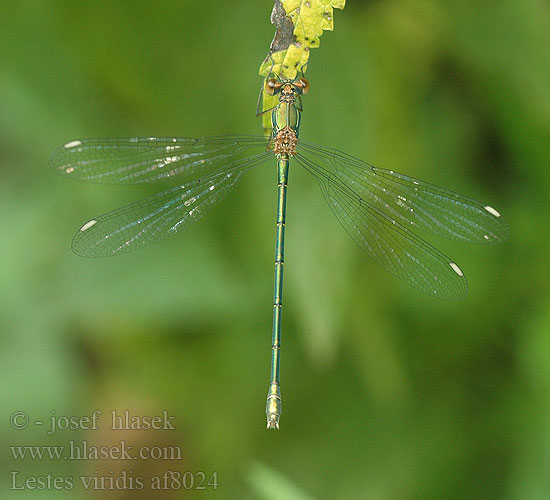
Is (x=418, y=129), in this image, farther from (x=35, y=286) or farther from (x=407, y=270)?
(x=35, y=286)

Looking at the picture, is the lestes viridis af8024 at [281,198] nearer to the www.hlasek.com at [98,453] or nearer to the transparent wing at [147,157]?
the transparent wing at [147,157]

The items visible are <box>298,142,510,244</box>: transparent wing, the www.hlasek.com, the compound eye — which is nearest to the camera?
the compound eye

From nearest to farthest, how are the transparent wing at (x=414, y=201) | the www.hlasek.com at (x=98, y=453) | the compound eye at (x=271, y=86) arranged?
the compound eye at (x=271, y=86)
the transparent wing at (x=414, y=201)
the www.hlasek.com at (x=98, y=453)

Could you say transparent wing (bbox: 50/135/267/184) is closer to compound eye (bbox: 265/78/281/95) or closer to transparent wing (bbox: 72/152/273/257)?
transparent wing (bbox: 72/152/273/257)

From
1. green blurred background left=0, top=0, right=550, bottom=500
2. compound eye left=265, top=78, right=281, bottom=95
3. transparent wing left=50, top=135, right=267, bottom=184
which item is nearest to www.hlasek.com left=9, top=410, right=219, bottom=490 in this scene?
green blurred background left=0, top=0, right=550, bottom=500

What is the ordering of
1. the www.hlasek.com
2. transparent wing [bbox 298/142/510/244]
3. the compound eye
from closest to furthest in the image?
the compound eye, transparent wing [bbox 298/142/510/244], the www.hlasek.com

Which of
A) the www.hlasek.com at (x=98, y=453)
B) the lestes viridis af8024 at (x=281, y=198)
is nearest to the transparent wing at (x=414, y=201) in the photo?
the lestes viridis af8024 at (x=281, y=198)
